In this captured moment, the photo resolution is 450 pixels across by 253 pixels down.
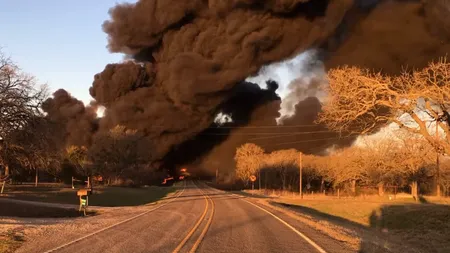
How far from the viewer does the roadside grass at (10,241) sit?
32.6 ft

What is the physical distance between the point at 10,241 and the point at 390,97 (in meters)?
13.6

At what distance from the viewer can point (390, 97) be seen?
16.8 metres

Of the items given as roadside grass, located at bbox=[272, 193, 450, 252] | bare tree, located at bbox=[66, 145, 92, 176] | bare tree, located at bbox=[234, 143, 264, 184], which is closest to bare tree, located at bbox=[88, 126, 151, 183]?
bare tree, located at bbox=[66, 145, 92, 176]

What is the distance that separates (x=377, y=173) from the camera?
174 feet

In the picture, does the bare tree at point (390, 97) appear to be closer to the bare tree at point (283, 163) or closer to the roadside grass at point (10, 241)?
the roadside grass at point (10, 241)

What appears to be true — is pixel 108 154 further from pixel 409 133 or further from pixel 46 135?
pixel 409 133

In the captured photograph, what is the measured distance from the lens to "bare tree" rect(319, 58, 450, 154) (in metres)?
15.9

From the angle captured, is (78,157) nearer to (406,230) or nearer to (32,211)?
(32,211)

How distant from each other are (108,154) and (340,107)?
46456mm

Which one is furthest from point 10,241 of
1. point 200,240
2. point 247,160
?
point 247,160

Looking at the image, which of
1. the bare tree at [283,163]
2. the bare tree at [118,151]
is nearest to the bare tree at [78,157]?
the bare tree at [118,151]

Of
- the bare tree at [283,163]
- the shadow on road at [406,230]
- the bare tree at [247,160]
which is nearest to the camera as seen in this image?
the shadow on road at [406,230]

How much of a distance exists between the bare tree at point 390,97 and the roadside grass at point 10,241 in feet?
39.6

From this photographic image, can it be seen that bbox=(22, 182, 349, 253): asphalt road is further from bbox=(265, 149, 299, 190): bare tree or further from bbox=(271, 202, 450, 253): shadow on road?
bbox=(265, 149, 299, 190): bare tree
